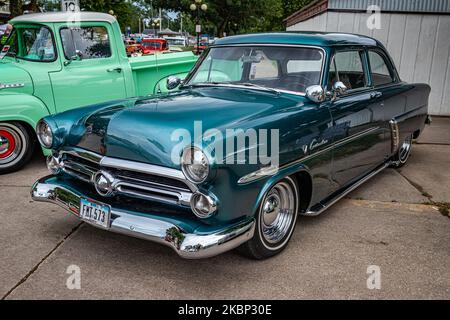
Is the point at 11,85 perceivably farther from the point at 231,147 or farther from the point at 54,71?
the point at 231,147

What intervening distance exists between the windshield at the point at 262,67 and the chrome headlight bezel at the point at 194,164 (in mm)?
1326

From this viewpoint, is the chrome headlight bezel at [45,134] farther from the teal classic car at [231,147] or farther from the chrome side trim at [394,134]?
the chrome side trim at [394,134]

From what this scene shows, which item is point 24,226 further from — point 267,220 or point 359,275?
point 359,275

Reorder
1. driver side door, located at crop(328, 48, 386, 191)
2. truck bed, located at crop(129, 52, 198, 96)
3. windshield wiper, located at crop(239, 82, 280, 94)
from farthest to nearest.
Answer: truck bed, located at crop(129, 52, 198, 96)
driver side door, located at crop(328, 48, 386, 191)
windshield wiper, located at crop(239, 82, 280, 94)

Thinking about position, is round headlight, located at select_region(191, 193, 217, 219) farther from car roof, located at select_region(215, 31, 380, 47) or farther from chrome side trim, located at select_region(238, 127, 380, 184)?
car roof, located at select_region(215, 31, 380, 47)

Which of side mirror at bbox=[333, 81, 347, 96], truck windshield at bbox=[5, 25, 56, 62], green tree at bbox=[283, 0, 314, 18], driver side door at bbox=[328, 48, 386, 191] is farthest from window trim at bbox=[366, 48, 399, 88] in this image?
green tree at bbox=[283, 0, 314, 18]

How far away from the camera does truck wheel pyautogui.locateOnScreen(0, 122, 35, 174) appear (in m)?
5.18

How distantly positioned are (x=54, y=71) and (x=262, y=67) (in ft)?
9.36

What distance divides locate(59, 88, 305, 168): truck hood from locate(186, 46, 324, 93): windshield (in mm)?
238

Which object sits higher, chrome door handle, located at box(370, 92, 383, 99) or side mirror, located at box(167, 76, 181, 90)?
side mirror, located at box(167, 76, 181, 90)

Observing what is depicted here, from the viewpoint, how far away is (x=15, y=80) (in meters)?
5.17

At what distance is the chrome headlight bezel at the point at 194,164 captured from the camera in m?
2.56

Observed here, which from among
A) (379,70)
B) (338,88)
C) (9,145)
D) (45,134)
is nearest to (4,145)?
(9,145)

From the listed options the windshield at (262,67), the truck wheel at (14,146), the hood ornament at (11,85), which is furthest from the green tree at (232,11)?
the windshield at (262,67)
